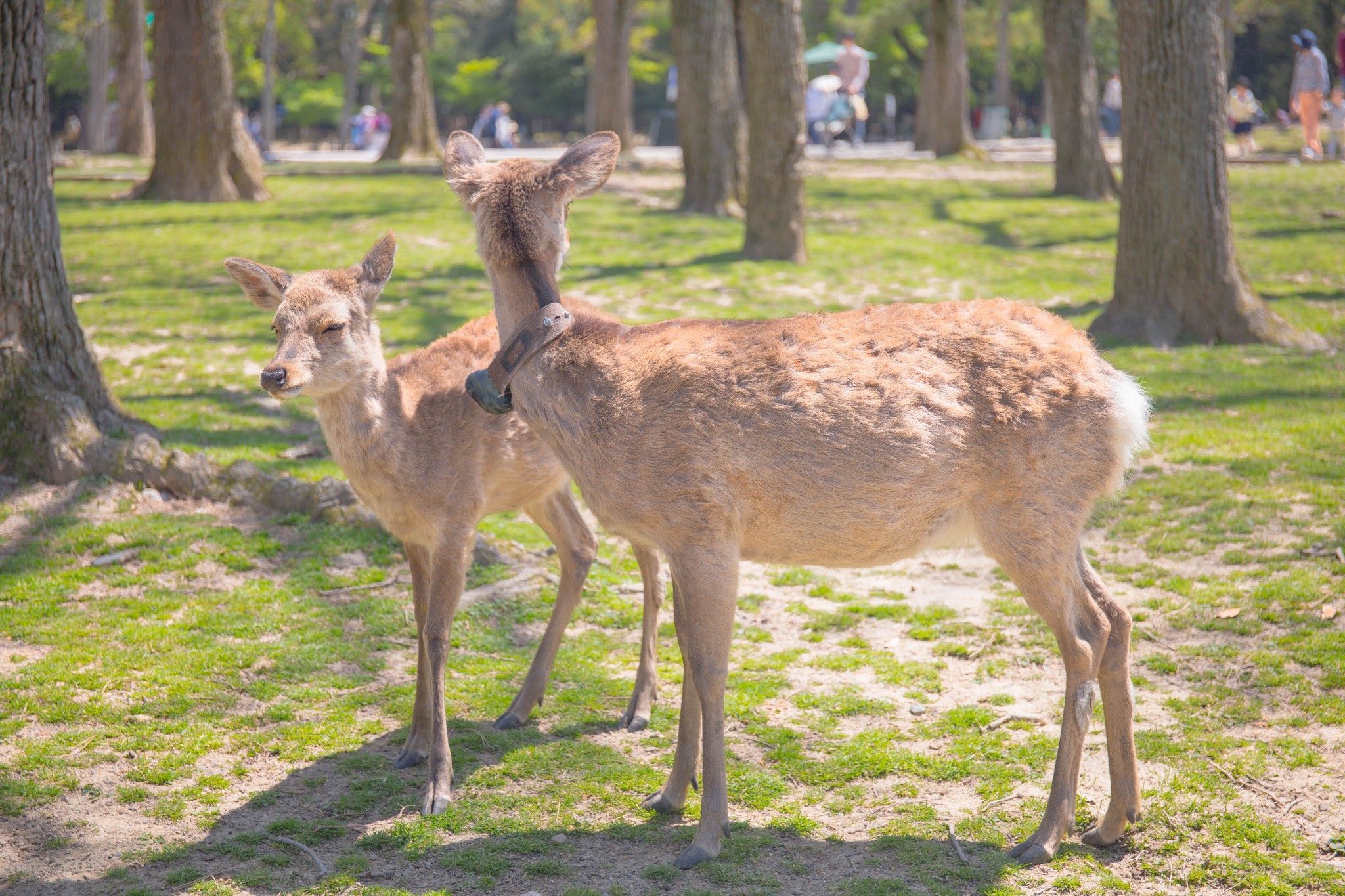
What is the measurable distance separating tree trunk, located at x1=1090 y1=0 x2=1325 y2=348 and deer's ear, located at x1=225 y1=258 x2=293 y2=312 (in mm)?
8210

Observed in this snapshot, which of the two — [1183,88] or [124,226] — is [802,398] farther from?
[124,226]

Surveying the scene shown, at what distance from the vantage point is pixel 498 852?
4.05 metres

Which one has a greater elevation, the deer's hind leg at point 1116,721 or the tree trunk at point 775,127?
the tree trunk at point 775,127

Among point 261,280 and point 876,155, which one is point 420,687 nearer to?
point 261,280

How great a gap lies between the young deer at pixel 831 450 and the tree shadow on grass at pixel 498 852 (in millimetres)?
199

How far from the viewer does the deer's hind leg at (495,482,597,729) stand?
5.16 meters

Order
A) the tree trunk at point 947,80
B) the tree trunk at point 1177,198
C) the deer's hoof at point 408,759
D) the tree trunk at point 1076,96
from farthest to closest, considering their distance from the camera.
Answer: the tree trunk at point 947,80
the tree trunk at point 1076,96
the tree trunk at point 1177,198
the deer's hoof at point 408,759

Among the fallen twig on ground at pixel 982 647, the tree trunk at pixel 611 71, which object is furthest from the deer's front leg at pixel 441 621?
the tree trunk at pixel 611 71

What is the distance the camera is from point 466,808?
4.34 m

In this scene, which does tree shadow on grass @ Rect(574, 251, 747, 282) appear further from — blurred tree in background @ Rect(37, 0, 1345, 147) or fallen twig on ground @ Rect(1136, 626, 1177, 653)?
blurred tree in background @ Rect(37, 0, 1345, 147)

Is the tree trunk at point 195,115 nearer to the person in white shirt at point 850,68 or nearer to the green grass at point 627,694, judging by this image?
the green grass at point 627,694

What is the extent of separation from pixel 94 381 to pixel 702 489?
5.25 meters

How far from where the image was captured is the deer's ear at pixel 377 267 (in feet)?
16.4

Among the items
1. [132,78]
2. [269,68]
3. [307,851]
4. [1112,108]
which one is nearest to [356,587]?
[307,851]
